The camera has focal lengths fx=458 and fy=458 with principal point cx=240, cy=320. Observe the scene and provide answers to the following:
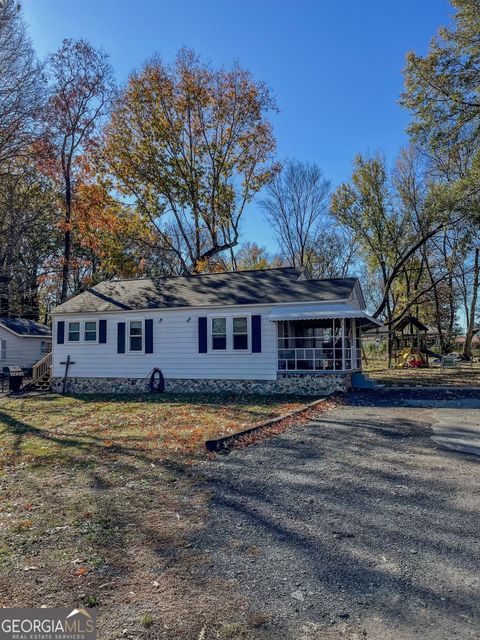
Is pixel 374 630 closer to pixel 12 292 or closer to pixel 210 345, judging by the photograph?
pixel 210 345

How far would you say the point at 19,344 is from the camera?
2734cm

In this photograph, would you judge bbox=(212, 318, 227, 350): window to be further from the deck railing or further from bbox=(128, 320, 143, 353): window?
the deck railing

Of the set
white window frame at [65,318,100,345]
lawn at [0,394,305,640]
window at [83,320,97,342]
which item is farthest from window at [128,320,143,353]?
lawn at [0,394,305,640]

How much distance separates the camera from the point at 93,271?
37.2m

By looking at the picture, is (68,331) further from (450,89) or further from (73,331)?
(450,89)

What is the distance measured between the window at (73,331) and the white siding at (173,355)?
0.66 ft

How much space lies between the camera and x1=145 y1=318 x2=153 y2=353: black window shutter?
57.0 ft

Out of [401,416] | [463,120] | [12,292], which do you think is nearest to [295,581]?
[401,416]

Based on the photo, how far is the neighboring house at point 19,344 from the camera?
2711 centimetres

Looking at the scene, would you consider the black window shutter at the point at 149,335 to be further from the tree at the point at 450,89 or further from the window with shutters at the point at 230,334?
the tree at the point at 450,89

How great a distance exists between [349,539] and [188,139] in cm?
2438

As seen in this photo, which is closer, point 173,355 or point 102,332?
point 173,355

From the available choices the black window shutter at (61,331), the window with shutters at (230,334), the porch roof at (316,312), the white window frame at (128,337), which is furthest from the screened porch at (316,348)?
the black window shutter at (61,331)

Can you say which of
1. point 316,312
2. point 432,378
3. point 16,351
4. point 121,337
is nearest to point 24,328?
point 16,351
